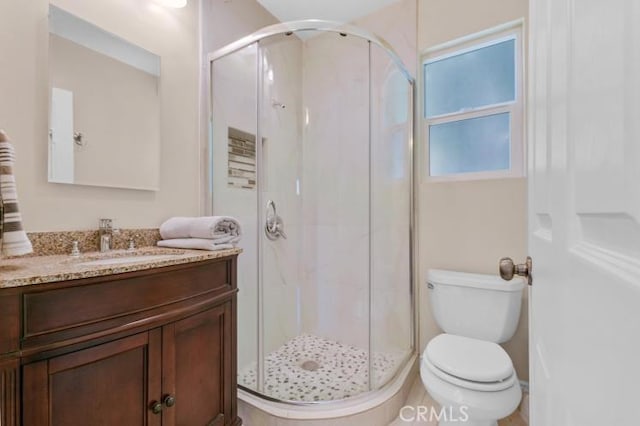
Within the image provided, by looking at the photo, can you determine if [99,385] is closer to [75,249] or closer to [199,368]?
[199,368]

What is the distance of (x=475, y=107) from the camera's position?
1.85 m

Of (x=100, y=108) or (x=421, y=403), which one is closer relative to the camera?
(x=100, y=108)

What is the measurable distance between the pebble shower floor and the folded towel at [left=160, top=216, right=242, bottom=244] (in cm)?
87

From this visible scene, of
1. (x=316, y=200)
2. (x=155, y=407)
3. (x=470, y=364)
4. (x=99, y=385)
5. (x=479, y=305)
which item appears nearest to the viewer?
(x=99, y=385)

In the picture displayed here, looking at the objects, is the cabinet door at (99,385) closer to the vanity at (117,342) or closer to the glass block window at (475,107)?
the vanity at (117,342)

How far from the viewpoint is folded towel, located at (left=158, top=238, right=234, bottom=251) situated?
122cm

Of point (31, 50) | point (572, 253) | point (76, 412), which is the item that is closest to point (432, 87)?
point (572, 253)

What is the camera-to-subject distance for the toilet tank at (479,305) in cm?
150

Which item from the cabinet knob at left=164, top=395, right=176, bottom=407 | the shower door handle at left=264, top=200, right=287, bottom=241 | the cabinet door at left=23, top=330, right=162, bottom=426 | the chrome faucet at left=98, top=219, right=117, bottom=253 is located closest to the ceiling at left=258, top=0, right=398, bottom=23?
the shower door handle at left=264, top=200, right=287, bottom=241

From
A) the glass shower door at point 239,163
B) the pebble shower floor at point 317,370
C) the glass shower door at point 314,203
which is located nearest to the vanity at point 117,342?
the pebble shower floor at point 317,370

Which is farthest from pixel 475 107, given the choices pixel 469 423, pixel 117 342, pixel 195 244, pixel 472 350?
pixel 117 342

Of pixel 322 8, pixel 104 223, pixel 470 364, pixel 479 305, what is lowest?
pixel 470 364

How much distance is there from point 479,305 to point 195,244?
149cm

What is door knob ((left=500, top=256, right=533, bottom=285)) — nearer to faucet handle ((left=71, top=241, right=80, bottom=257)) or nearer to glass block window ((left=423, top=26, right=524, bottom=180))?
glass block window ((left=423, top=26, right=524, bottom=180))
